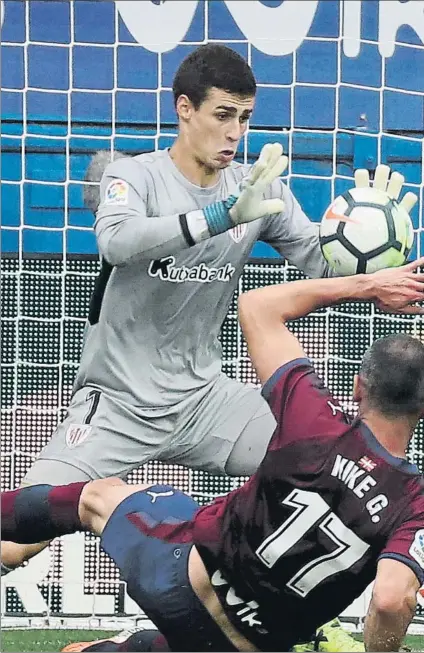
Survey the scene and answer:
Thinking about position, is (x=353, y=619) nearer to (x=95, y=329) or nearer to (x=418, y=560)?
(x=95, y=329)

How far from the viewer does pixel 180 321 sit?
14.3ft

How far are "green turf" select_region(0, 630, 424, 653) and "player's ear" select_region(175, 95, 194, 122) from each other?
182 centimetres

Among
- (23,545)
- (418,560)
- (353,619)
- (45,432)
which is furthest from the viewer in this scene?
(45,432)

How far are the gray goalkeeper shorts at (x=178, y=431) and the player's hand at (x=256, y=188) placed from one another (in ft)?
2.35

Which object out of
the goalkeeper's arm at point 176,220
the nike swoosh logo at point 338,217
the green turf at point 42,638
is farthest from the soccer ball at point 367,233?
the green turf at point 42,638

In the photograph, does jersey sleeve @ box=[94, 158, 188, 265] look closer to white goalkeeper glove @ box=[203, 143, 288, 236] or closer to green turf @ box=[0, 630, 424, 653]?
white goalkeeper glove @ box=[203, 143, 288, 236]

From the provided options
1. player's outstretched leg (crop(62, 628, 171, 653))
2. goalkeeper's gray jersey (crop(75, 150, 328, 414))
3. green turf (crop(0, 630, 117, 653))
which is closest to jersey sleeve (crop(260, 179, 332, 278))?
goalkeeper's gray jersey (crop(75, 150, 328, 414))

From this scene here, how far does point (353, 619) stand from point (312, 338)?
1176 mm

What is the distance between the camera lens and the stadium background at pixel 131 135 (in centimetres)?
566

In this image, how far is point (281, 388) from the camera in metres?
3.28

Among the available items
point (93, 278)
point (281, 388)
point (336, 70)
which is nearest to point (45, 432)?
point (93, 278)

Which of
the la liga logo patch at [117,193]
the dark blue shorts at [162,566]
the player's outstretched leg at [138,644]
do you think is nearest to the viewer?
the dark blue shorts at [162,566]

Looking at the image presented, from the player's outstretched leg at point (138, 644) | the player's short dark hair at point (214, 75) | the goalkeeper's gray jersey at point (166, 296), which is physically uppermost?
the player's short dark hair at point (214, 75)

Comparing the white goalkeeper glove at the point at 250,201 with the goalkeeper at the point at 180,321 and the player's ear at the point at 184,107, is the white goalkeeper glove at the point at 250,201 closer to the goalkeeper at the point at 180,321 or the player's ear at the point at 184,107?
the goalkeeper at the point at 180,321
